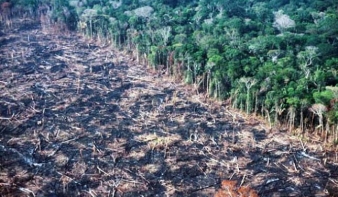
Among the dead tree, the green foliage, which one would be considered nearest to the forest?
the green foliage

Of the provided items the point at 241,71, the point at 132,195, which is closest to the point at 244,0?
the point at 241,71

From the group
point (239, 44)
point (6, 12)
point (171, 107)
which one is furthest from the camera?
point (6, 12)

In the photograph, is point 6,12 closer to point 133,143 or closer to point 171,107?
point 171,107

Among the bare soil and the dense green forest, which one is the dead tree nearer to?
the dense green forest

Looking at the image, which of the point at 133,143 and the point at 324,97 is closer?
the point at 133,143

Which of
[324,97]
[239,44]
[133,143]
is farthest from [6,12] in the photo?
[324,97]

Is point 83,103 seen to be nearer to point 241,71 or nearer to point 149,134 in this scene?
point 149,134
